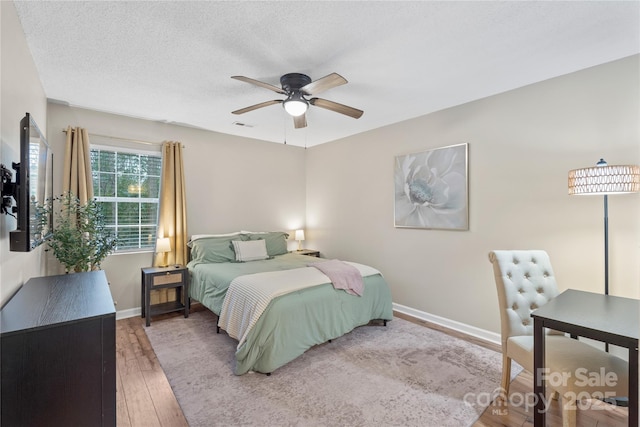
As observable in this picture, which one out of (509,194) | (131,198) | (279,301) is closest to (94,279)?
(279,301)

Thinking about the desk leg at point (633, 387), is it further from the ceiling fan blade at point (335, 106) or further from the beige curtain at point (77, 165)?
the beige curtain at point (77, 165)

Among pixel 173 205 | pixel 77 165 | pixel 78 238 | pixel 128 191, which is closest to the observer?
pixel 78 238

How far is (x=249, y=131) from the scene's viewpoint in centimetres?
451

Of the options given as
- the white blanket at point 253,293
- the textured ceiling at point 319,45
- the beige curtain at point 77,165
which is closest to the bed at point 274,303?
the white blanket at point 253,293

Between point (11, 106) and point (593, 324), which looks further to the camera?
point (11, 106)

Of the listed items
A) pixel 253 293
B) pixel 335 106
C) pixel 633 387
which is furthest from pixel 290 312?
pixel 633 387

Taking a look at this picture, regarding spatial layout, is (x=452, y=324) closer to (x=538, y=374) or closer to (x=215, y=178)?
(x=538, y=374)

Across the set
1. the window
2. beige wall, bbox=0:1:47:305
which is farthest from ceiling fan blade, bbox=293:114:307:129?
the window

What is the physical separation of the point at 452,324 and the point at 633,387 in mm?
2136

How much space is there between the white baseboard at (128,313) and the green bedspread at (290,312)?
29.4 inches

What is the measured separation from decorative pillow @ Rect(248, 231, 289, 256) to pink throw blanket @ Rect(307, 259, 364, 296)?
4.68 feet

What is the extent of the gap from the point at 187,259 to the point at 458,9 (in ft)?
13.5

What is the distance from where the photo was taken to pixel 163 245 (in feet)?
12.4

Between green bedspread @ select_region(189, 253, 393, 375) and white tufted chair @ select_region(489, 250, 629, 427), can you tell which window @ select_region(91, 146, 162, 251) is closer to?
green bedspread @ select_region(189, 253, 393, 375)
